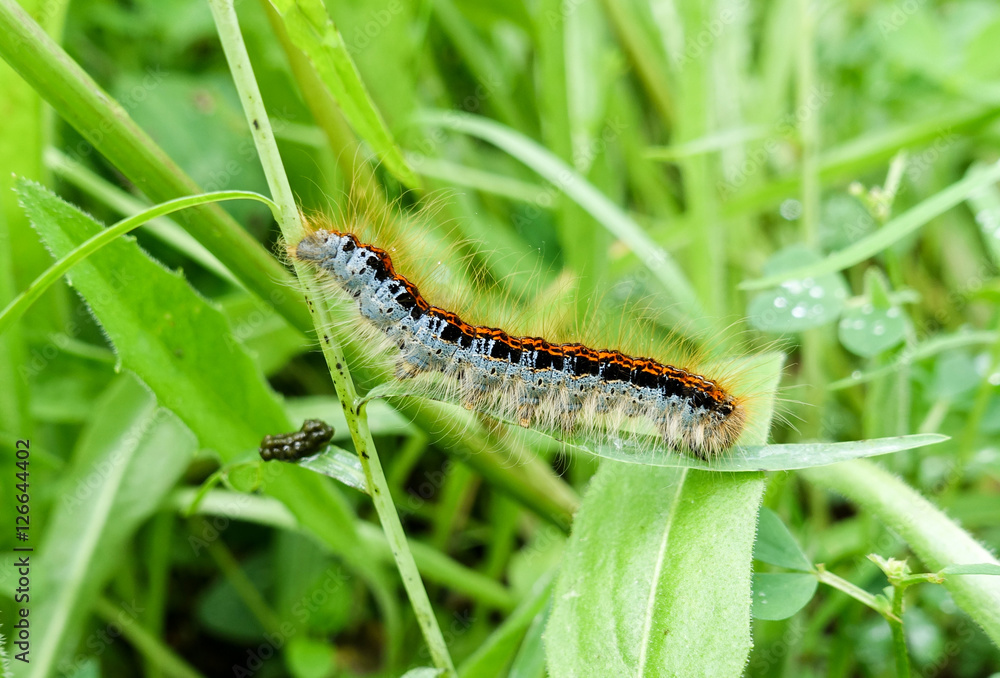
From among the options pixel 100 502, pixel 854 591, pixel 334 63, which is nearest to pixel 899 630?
pixel 854 591

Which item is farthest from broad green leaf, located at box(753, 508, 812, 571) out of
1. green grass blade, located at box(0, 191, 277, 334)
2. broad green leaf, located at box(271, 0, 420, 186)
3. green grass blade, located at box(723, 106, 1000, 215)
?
green grass blade, located at box(723, 106, 1000, 215)

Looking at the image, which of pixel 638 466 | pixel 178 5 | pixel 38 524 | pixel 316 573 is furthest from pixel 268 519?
pixel 178 5

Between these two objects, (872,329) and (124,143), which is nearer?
Result: (124,143)

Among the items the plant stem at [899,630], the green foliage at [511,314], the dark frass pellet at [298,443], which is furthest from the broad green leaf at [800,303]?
the dark frass pellet at [298,443]

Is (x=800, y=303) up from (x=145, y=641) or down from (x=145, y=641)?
up

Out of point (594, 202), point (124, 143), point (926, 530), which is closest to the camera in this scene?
point (124, 143)

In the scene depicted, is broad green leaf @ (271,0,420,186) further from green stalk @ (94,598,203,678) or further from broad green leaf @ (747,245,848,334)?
green stalk @ (94,598,203,678)

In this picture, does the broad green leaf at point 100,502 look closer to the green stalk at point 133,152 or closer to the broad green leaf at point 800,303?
the green stalk at point 133,152

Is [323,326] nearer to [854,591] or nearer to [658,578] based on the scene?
[658,578]
